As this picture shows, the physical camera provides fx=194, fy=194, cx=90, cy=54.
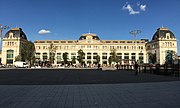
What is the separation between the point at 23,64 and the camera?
70.1m

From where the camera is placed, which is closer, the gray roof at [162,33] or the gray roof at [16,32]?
the gray roof at [162,33]

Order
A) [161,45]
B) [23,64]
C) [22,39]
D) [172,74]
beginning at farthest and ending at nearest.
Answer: [22,39] → [161,45] → [23,64] → [172,74]

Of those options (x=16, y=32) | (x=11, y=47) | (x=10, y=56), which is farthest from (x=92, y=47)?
(x=10, y=56)

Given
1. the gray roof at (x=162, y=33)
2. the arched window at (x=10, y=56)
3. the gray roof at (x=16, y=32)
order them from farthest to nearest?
the gray roof at (x=16, y=32)
the gray roof at (x=162, y=33)
the arched window at (x=10, y=56)

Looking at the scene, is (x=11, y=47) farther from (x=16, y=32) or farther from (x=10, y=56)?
(x=16, y=32)

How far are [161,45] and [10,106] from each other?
11221 cm

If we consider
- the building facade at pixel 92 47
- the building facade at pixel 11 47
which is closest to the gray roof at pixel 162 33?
the building facade at pixel 92 47

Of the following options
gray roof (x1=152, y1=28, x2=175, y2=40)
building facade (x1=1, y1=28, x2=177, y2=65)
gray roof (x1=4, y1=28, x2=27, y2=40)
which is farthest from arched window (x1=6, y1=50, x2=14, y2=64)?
gray roof (x1=152, y1=28, x2=175, y2=40)

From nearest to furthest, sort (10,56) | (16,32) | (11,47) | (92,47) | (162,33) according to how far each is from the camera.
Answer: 1. (10,56)
2. (11,47)
3. (162,33)
4. (16,32)
5. (92,47)

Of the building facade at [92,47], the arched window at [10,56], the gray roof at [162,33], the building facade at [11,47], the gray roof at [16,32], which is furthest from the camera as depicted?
the gray roof at [16,32]

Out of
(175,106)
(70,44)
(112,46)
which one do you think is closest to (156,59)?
(112,46)

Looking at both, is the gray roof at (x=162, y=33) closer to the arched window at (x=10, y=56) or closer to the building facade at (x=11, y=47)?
the building facade at (x=11, y=47)

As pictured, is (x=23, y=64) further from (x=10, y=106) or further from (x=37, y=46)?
(x=10, y=106)

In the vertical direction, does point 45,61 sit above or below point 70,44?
below
